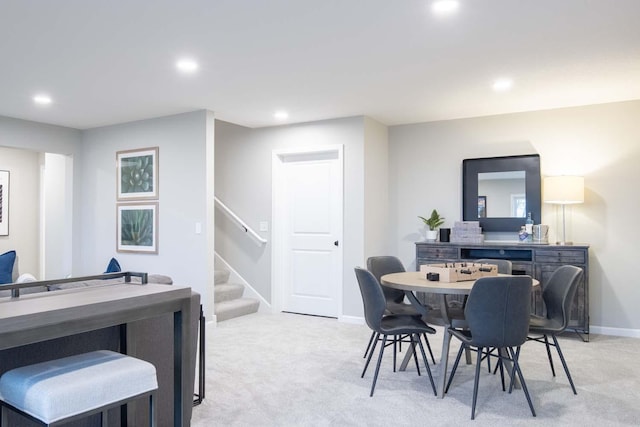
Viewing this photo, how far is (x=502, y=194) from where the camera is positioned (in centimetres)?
534

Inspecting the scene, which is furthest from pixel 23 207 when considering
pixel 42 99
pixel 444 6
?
pixel 444 6

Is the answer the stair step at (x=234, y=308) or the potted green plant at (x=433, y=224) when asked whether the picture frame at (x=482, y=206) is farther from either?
the stair step at (x=234, y=308)

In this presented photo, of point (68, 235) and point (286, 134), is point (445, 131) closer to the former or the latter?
point (286, 134)

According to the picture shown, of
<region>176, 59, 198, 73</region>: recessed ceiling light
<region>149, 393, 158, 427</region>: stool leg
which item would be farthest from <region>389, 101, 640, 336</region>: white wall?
<region>149, 393, 158, 427</region>: stool leg

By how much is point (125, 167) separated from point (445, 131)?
399cm

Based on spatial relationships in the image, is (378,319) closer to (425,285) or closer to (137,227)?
(425,285)

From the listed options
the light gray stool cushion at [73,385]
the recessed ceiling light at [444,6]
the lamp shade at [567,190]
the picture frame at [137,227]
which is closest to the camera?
the light gray stool cushion at [73,385]

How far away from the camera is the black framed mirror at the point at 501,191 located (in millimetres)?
5172

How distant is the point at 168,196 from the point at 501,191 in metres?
3.82

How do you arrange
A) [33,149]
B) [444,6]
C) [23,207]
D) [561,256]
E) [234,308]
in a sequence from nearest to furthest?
[444,6] < [561,256] < [234,308] < [33,149] < [23,207]

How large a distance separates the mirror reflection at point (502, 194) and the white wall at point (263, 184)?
140cm

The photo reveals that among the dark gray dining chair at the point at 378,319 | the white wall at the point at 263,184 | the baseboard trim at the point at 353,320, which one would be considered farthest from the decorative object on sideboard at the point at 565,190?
the dark gray dining chair at the point at 378,319

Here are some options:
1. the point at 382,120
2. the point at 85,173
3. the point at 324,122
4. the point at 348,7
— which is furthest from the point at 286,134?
the point at 348,7

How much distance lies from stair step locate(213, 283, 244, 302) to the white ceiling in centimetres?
216
